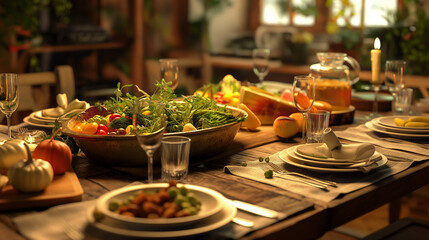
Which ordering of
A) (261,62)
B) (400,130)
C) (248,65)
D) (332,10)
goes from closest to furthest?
(400,130), (261,62), (248,65), (332,10)

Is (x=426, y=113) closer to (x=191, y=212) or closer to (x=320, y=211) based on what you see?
(x=320, y=211)

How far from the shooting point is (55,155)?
4.00 ft

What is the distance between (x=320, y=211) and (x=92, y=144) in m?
0.60

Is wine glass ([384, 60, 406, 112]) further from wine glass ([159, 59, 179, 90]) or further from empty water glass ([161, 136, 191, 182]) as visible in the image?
empty water glass ([161, 136, 191, 182])

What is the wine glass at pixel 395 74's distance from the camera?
2.01 metres

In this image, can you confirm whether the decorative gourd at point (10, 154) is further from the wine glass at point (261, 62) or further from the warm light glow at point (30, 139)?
the wine glass at point (261, 62)

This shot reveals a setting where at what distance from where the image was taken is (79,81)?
3961mm

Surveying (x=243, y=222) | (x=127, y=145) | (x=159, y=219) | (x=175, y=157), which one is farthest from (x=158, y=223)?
(x=127, y=145)

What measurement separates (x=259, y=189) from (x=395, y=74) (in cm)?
109

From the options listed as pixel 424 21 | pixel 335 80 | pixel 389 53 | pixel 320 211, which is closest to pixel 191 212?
pixel 320 211

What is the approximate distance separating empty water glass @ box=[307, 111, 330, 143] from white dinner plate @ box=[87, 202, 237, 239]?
28.2 inches

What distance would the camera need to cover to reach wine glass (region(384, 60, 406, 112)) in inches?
79.0

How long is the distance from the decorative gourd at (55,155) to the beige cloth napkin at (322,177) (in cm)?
40

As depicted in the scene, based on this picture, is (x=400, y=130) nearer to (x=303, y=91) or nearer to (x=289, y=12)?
(x=303, y=91)
